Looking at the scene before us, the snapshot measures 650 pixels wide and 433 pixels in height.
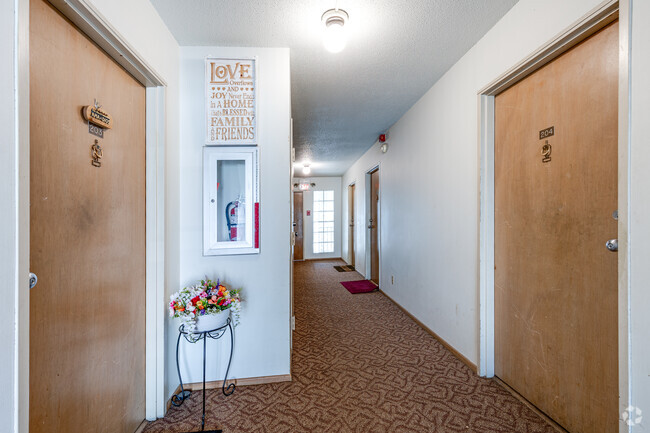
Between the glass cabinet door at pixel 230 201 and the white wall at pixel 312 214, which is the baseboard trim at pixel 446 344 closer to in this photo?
the glass cabinet door at pixel 230 201

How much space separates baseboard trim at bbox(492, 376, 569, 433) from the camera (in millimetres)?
1490

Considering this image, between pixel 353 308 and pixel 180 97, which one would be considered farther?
pixel 353 308

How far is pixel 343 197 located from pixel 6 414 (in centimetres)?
727

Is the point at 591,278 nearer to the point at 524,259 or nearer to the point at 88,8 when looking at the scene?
the point at 524,259

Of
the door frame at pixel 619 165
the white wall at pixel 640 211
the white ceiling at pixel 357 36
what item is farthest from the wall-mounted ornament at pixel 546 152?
the white ceiling at pixel 357 36

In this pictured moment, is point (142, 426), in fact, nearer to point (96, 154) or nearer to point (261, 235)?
point (261, 235)

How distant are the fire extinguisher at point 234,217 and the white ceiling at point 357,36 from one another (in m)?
1.17

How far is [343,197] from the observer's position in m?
7.79

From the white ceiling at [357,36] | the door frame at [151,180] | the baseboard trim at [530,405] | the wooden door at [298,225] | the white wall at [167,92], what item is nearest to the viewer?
the door frame at [151,180]

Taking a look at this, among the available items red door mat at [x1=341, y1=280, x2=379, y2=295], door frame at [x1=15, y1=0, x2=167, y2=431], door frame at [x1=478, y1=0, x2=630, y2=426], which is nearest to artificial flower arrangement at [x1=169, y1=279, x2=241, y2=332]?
door frame at [x1=15, y1=0, x2=167, y2=431]

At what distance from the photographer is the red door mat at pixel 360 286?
454cm

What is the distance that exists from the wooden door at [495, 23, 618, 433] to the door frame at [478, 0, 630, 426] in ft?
0.18

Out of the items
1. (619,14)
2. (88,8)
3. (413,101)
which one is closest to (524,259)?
(619,14)

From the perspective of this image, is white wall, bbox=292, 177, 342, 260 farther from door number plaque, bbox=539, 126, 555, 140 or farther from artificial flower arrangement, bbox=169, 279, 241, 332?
door number plaque, bbox=539, 126, 555, 140
